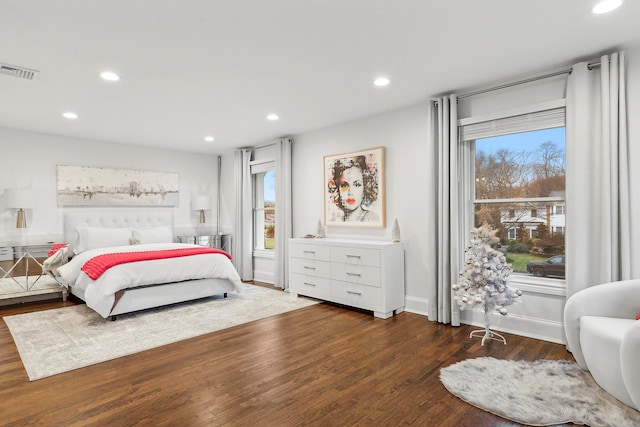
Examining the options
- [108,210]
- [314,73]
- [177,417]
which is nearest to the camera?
[177,417]

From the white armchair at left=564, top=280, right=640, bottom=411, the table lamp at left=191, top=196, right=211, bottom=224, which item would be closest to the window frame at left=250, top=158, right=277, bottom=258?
the table lamp at left=191, top=196, right=211, bottom=224

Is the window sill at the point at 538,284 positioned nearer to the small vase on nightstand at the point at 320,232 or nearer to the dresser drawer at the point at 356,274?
the dresser drawer at the point at 356,274

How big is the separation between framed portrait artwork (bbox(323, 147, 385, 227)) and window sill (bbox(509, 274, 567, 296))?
1.57 meters

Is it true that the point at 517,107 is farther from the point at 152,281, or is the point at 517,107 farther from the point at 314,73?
the point at 152,281

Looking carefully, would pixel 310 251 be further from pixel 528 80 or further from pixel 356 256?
pixel 528 80

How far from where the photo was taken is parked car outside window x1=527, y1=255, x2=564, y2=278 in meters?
3.39

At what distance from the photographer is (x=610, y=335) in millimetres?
2150

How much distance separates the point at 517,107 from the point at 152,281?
419cm

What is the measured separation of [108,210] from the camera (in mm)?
5965

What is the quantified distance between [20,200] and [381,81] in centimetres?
489

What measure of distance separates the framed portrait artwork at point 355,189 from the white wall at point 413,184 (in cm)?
10

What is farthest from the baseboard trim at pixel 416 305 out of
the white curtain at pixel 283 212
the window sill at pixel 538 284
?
the white curtain at pixel 283 212

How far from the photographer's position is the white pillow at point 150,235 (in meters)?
5.63

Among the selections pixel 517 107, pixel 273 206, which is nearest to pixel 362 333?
pixel 517 107
